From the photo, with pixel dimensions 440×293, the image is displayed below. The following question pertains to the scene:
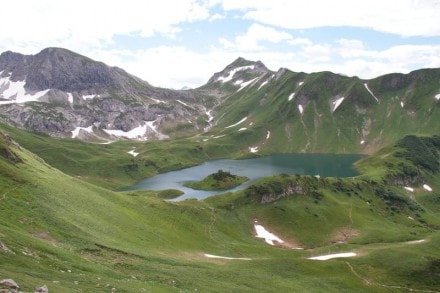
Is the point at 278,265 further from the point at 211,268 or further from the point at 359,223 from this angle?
the point at 359,223

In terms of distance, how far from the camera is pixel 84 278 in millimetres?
37031

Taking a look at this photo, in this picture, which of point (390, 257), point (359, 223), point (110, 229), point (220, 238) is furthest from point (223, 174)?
point (110, 229)

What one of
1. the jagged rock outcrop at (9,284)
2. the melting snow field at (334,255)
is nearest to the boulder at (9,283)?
the jagged rock outcrop at (9,284)

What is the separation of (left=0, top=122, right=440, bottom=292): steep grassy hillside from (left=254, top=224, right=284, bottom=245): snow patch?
71.9 inches

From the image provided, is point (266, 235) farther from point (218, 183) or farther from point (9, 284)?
point (9, 284)

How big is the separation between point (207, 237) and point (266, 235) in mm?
23255

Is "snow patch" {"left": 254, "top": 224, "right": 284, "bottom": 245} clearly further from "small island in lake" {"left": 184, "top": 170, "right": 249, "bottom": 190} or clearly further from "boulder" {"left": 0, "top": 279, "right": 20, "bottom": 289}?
"boulder" {"left": 0, "top": 279, "right": 20, "bottom": 289}

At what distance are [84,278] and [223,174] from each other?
520 ft

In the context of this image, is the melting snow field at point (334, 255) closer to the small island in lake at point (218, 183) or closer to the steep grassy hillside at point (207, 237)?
the steep grassy hillside at point (207, 237)

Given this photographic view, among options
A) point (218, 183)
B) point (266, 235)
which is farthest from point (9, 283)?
point (218, 183)

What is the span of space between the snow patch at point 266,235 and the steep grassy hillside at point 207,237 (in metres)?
1.83

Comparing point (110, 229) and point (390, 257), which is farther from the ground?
point (110, 229)

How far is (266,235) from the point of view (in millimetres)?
111438

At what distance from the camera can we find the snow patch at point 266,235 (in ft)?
356
